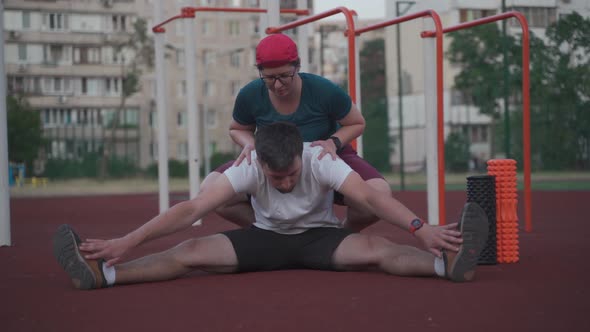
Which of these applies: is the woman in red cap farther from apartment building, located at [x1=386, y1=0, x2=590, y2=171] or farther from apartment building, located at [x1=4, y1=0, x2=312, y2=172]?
apartment building, located at [x1=4, y1=0, x2=312, y2=172]

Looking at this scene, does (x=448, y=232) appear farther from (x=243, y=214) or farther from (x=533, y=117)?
(x=533, y=117)

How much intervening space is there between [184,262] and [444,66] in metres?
35.2

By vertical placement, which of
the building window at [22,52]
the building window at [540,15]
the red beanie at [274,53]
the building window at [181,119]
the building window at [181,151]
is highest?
the building window at [22,52]

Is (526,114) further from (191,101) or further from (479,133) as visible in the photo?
(479,133)

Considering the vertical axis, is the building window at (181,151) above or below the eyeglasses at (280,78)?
below

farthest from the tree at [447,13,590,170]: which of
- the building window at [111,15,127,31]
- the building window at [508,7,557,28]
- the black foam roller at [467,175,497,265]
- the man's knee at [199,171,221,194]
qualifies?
the building window at [111,15,127,31]

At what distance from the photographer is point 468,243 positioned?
14.5ft

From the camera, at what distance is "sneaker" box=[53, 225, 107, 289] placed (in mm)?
4504

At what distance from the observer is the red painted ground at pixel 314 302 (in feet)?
11.8

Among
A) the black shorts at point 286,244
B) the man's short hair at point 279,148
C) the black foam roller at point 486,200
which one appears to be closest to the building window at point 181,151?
the black foam roller at point 486,200

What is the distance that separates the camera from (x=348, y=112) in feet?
18.2

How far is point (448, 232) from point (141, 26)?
39247mm

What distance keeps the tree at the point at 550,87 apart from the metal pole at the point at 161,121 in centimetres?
817

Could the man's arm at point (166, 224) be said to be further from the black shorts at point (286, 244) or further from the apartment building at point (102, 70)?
the apartment building at point (102, 70)
